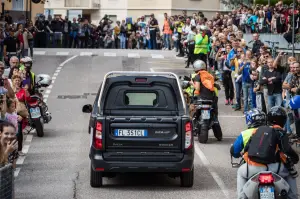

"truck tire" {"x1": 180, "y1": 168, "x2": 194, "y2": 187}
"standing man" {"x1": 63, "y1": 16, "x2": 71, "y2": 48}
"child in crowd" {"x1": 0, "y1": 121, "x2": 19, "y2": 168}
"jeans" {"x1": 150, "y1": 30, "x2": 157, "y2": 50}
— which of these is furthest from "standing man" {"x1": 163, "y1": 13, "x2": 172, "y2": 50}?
"child in crowd" {"x1": 0, "y1": 121, "x2": 19, "y2": 168}

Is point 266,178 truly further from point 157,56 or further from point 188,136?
point 157,56

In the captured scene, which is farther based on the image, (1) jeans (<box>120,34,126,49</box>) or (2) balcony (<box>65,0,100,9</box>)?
(2) balcony (<box>65,0,100,9</box>)

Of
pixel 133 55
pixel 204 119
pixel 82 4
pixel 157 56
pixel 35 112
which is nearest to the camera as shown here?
pixel 204 119

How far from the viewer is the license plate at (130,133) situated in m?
15.4

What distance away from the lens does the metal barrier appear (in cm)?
1012

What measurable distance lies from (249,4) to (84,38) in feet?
33.4

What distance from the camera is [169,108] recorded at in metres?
15.9

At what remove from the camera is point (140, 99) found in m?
16.1

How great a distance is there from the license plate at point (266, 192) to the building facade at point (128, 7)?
74980mm

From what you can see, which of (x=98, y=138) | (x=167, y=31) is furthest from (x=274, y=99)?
(x=167, y=31)

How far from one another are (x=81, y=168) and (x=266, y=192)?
23.4 ft

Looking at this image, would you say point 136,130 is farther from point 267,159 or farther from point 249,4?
point 249,4

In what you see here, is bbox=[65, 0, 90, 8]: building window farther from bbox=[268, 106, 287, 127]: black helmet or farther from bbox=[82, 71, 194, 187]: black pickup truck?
bbox=[268, 106, 287, 127]: black helmet

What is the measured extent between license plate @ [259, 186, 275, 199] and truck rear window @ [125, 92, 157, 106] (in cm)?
508
